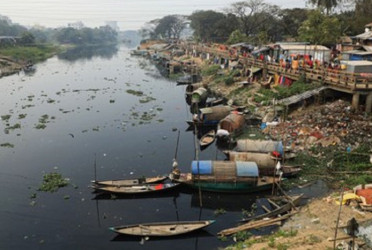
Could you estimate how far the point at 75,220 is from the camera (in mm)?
20266

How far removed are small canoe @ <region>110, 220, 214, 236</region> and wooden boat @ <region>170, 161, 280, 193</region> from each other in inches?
165

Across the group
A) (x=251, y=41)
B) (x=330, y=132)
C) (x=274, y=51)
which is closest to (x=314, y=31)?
(x=274, y=51)

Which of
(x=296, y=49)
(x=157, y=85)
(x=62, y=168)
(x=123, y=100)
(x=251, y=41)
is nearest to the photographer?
(x=62, y=168)

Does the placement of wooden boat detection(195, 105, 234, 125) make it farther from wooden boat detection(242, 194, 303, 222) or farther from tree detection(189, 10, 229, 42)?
tree detection(189, 10, 229, 42)

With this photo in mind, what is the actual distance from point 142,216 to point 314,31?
47771 mm

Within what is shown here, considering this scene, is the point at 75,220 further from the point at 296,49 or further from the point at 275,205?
the point at 296,49

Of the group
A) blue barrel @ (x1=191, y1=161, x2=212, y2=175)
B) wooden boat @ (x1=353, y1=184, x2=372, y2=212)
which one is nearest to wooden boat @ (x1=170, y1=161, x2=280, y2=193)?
blue barrel @ (x1=191, y1=161, x2=212, y2=175)

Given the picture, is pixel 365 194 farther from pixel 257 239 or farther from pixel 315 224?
pixel 257 239

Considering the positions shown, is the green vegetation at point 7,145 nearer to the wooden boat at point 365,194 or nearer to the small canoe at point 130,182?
the small canoe at point 130,182

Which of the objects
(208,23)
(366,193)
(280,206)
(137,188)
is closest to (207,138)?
(137,188)

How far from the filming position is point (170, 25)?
16512 cm

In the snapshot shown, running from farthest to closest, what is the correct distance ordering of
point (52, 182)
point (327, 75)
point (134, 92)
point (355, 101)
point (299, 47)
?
1. point (134, 92)
2. point (299, 47)
3. point (327, 75)
4. point (355, 101)
5. point (52, 182)

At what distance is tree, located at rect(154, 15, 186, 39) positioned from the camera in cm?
16312

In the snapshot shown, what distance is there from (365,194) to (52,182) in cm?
2087
